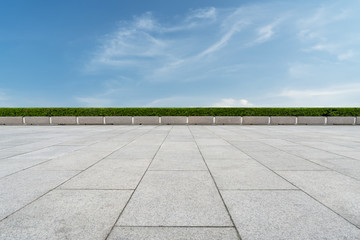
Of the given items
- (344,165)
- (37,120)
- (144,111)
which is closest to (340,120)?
(344,165)

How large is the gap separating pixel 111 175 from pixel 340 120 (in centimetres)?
2343

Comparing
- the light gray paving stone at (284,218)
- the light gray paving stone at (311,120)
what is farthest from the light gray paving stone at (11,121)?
the light gray paving stone at (311,120)

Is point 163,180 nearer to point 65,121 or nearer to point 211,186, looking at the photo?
point 211,186

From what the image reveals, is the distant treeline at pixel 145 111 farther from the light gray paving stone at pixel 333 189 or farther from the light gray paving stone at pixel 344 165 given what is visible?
the light gray paving stone at pixel 333 189

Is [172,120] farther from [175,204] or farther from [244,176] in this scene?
[175,204]

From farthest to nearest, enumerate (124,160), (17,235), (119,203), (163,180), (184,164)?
(124,160) → (184,164) → (163,180) → (119,203) → (17,235)

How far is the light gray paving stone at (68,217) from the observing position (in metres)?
2.04

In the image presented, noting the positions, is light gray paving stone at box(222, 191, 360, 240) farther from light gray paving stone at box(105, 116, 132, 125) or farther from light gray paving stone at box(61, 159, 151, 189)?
light gray paving stone at box(105, 116, 132, 125)

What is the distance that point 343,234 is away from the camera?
80.2 inches

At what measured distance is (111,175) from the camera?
3.78m

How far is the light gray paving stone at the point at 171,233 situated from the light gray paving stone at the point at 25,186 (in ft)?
5.70

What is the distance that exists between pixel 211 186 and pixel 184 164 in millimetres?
1387

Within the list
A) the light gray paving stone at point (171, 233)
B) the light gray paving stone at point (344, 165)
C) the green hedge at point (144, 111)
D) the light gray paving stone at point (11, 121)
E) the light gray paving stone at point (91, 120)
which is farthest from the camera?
the green hedge at point (144, 111)

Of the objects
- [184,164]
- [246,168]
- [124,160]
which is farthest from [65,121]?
[246,168]
